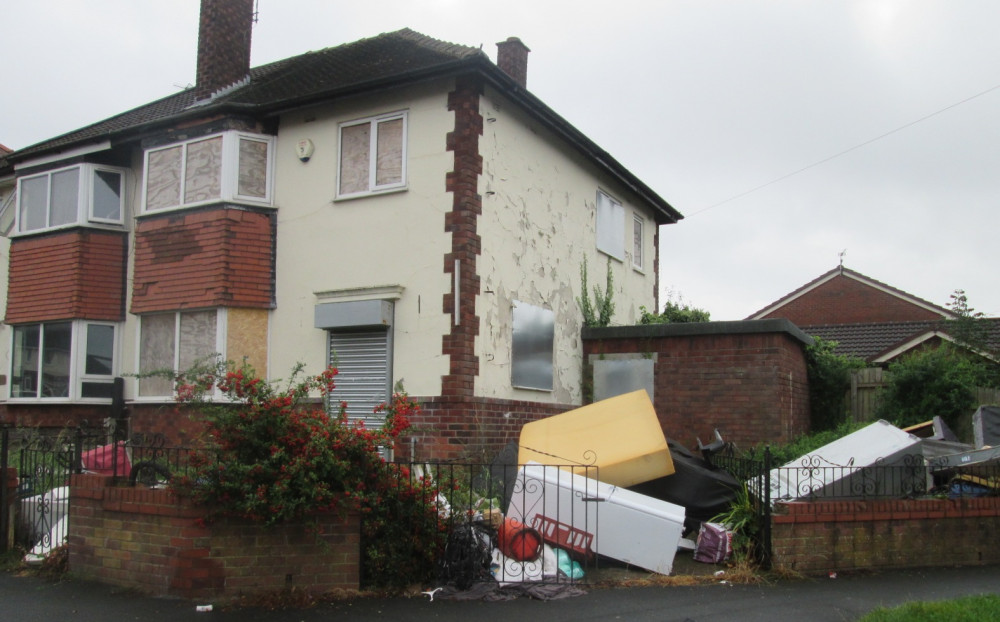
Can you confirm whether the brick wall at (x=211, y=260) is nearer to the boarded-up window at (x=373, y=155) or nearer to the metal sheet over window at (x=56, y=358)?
the boarded-up window at (x=373, y=155)

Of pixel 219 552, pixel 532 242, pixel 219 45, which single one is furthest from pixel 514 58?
pixel 219 552

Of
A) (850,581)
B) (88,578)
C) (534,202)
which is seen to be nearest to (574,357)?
(534,202)

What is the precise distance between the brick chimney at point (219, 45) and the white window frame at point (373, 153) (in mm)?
3841

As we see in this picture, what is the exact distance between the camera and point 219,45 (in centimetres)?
1611

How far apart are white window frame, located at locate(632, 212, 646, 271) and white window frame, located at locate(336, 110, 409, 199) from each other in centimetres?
707

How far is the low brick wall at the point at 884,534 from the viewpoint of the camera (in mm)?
8461

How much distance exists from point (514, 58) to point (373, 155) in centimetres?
466

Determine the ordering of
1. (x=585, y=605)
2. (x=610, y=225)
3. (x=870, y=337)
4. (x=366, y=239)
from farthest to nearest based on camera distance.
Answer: (x=870, y=337) < (x=610, y=225) < (x=366, y=239) < (x=585, y=605)

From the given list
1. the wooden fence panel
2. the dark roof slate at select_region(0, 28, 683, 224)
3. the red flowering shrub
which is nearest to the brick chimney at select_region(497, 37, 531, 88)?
the dark roof slate at select_region(0, 28, 683, 224)

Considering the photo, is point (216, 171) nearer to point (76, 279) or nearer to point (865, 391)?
point (76, 279)

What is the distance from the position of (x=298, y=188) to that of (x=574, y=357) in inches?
209

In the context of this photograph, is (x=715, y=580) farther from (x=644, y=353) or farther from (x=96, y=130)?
(x=96, y=130)

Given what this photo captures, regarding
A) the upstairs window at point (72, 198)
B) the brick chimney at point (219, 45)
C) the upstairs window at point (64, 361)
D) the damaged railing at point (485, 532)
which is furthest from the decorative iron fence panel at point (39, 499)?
the brick chimney at point (219, 45)

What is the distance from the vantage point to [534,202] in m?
14.4
